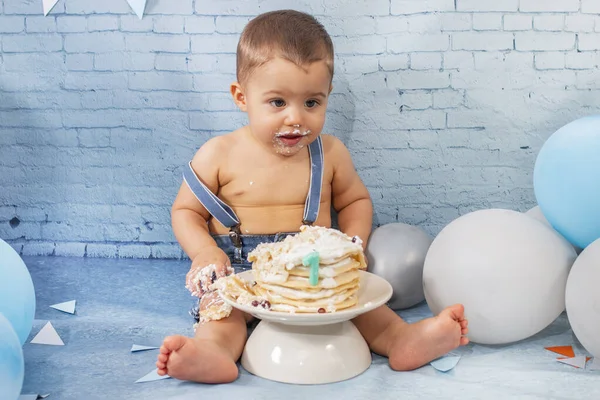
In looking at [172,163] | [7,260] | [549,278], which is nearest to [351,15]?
[172,163]

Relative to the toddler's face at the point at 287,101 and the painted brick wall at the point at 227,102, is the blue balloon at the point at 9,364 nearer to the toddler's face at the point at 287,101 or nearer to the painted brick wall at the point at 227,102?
the toddler's face at the point at 287,101

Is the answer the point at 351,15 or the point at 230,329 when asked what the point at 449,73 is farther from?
the point at 230,329

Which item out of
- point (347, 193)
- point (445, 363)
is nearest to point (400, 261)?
point (347, 193)

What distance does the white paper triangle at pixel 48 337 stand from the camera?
1.84m

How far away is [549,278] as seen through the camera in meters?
1.75

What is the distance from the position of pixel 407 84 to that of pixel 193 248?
901 millimetres

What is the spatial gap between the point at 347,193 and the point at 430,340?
725 millimetres

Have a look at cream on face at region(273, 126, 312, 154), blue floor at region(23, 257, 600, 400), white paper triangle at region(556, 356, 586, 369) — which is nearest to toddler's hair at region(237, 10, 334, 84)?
cream on face at region(273, 126, 312, 154)

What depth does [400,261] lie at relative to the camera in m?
2.04

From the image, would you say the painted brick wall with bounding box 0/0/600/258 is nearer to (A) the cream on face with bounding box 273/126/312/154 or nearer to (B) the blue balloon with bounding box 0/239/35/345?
(A) the cream on face with bounding box 273/126/312/154

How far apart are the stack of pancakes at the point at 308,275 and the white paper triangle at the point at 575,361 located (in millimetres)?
520

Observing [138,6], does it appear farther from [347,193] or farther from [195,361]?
[195,361]

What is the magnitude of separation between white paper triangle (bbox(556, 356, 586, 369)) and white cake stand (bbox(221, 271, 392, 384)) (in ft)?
1.46

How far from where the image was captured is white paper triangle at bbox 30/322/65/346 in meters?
1.84
